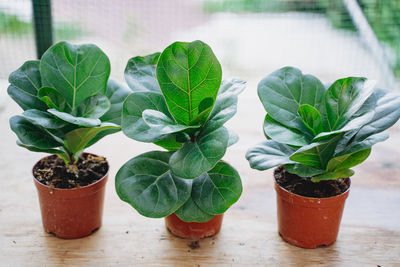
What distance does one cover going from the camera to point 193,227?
113 cm

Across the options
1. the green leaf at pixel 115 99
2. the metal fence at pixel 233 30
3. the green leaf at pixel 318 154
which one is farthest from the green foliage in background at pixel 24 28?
the green leaf at pixel 318 154

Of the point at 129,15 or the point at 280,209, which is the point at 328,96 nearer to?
the point at 280,209

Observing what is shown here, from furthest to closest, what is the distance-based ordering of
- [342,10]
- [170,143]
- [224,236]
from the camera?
[342,10] → [224,236] → [170,143]

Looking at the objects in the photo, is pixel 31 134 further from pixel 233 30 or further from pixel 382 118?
pixel 233 30

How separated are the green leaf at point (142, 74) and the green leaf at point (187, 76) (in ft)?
0.32

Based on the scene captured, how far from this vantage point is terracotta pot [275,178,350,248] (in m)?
1.04

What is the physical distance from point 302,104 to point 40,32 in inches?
54.0

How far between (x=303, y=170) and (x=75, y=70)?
601 mm

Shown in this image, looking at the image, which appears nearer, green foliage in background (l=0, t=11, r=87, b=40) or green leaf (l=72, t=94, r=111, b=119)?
green leaf (l=72, t=94, r=111, b=119)

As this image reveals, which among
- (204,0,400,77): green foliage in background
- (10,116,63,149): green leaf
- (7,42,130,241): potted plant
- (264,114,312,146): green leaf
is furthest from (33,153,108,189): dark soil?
(204,0,400,77): green foliage in background

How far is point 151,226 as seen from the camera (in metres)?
1.20

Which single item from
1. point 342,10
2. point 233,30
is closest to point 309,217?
point 342,10

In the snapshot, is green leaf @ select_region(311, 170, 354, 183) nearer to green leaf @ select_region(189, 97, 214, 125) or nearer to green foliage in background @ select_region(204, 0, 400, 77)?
green leaf @ select_region(189, 97, 214, 125)

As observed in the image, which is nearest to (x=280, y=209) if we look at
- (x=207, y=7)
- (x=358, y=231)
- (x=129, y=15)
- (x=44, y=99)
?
(x=358, y=231)
